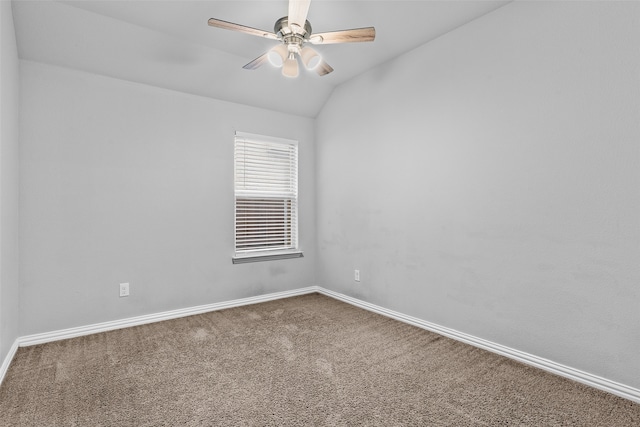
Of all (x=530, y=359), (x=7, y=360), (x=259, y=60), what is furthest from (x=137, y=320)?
(x=530, y=359)

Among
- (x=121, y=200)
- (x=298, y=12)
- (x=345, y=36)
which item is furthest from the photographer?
(x=121, y=200)

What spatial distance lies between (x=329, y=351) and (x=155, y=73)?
2989 millimetres

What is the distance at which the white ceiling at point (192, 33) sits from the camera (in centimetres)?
238

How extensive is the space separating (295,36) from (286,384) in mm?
2297

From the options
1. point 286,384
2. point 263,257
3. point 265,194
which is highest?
point 265,194

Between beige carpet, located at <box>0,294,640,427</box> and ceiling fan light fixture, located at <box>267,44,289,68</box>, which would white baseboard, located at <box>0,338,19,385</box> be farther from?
ceiling fan light fixture, located at <box>267,44,289,68</box>

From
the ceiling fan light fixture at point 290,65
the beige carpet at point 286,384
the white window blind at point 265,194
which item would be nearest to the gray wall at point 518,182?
the beige carpet at point 286,384

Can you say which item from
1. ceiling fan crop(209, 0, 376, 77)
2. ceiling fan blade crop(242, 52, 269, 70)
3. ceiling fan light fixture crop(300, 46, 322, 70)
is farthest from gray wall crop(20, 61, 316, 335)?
ceiling fan light fixture crop(300, 46, 322, 70)

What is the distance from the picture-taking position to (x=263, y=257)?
12.6ft

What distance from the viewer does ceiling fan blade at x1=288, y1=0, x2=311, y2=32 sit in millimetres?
1880

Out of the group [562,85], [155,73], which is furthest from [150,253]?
[562,85]

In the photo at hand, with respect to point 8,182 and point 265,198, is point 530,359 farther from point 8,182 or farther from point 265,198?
point 8,182

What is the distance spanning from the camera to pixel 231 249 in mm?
3625

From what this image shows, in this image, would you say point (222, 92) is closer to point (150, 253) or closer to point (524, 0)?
point (150, 253)
